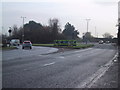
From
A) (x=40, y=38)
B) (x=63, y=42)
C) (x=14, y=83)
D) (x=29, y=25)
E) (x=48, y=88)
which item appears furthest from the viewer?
(x=29, y=25)

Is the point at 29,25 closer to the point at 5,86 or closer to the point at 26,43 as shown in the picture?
the point at 26,43

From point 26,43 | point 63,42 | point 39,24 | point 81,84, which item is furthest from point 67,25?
point 81,84

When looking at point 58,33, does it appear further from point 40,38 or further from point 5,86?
point 5,86

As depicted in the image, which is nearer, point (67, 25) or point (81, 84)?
point (81, 84)

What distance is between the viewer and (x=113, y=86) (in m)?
8.27

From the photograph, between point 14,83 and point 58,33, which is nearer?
point 14,83

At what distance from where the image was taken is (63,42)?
2216 inches

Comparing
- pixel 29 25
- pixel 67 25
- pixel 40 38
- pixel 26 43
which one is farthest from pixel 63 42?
pixel 67 25

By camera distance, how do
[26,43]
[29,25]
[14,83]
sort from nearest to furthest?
1. [14,83]
2. [26,43]
3. [29,25]

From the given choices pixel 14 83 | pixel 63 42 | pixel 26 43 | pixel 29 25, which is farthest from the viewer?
pixel 29 25

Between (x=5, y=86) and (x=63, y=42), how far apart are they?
48.6 m

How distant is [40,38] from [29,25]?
2056 centimetres

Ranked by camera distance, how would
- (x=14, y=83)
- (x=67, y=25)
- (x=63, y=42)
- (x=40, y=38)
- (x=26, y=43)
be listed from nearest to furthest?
(x=14, y=83) < (x=26, y=43) < (x=63, y=42) < (x=40, y=38) < (x=67, y=25)

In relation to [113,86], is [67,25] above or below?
above
